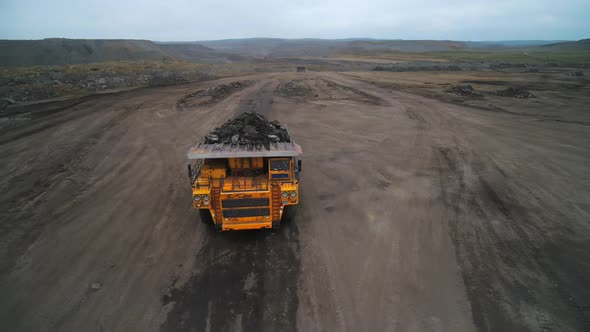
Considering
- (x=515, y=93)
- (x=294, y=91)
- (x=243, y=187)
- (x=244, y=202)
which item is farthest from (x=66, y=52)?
(x=515, y=93)

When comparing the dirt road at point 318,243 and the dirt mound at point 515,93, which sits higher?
the dirt mound at point 515,93

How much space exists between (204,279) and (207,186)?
85.5 inches

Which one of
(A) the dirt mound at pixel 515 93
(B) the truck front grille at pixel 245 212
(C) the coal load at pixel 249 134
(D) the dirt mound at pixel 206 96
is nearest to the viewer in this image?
(B) the truck front grille at pixel 245 212

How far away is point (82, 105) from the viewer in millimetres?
23422

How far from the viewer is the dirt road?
558cm

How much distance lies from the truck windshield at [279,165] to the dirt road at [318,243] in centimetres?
182

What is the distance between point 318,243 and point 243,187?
243 cm

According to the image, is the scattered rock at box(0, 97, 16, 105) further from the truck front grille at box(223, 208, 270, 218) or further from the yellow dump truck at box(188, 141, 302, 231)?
the truck front grille at box(223, 208, 270, 218)

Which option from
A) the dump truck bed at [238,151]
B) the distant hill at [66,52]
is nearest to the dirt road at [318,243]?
the dump truck bed at [238,151]

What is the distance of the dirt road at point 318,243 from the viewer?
18.3 ft

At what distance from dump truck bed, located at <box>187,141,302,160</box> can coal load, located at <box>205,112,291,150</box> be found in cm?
23

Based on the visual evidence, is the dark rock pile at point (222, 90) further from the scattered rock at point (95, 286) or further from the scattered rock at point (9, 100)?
the scattered rock at point (95, 286)

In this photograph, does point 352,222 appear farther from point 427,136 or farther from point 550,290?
point 427,136

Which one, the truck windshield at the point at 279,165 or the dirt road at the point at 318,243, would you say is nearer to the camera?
the dirt road at the point at 318,243
